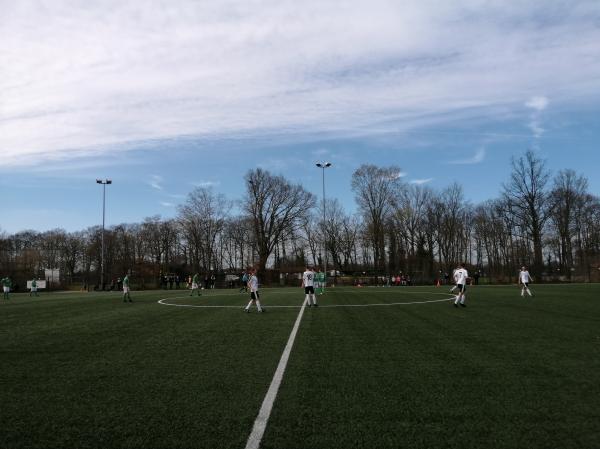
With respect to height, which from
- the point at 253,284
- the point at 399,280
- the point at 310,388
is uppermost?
the point at 253,284

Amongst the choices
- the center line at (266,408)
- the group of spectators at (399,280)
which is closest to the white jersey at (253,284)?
the center line at (266,408)

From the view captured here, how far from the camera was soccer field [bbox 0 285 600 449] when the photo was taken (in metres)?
4.60

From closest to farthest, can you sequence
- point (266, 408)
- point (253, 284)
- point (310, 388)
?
point (266, 408) < point (310, 388) < point (253, 284)

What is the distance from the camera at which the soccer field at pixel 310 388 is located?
4.60 m

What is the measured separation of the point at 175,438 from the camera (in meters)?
4.54

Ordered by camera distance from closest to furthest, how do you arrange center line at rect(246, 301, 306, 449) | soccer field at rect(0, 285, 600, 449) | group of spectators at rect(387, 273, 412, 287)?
center line at rect(246, 301, 306, 449) → soccer field at rect(0, 285, 600, 449) → group of spectators at rect(387, 273, 412, 287)

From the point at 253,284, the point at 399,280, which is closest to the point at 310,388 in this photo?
the point at 253,284

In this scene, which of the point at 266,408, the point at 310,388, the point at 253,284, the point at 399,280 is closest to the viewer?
the point at 266,408

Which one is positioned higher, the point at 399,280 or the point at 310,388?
the point at 310,388

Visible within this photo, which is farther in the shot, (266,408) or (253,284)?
(253,284)

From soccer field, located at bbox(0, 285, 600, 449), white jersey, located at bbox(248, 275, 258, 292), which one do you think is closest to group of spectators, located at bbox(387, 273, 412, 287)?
white jersey, located at bbox(248, 275, 258, 292)

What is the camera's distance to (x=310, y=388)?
20.7 feet

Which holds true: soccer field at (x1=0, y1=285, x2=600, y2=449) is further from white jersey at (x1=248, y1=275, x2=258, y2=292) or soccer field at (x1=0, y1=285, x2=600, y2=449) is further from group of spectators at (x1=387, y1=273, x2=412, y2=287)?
group of spectators at (x1=387, y1=273, x2=412, y2=287)

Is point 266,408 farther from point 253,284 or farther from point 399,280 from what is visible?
point 399,280
